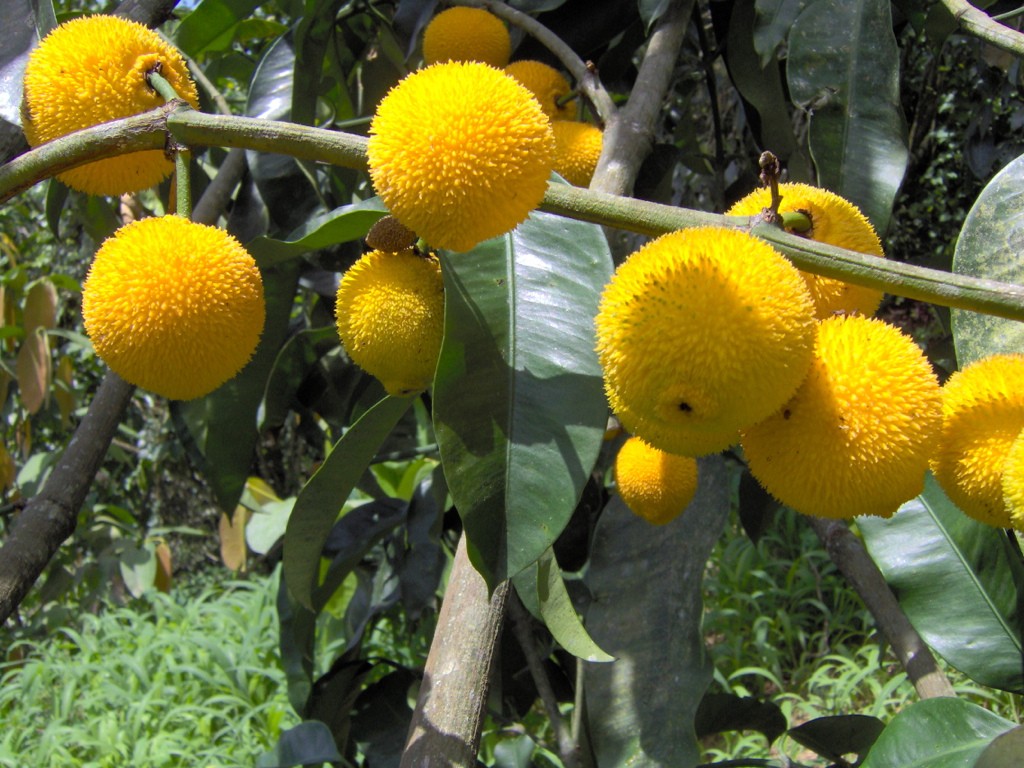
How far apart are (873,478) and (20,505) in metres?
1.06

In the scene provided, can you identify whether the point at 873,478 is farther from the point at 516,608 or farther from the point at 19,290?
the point at 19,290

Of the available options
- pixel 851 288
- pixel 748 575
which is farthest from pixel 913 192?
pixel 851 288

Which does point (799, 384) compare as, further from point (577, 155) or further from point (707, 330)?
point (577, 155)

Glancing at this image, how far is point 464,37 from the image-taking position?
4.08 ft

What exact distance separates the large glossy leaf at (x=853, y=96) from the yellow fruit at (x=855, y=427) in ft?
1.48

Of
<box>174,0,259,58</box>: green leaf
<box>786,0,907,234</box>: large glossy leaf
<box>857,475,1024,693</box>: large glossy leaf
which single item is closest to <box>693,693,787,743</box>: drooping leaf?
<box>857,475,1024,693</box>: large glossy leaf

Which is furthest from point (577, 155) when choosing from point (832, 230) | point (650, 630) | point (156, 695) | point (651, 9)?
point (156, 695)

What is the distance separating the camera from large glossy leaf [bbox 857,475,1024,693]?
0.98 meters

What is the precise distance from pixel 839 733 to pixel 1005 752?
60 cm

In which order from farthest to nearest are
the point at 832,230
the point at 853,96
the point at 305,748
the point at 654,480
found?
1. the point at 305,748
2. the point at 853,96
3. the point at 654,480
4. the point at 832,230

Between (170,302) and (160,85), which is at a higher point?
(160,85)

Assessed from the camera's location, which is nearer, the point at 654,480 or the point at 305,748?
the point at 654,480

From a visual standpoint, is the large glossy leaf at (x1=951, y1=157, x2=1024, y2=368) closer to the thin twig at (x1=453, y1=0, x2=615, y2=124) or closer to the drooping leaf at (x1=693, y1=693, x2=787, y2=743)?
the thin twig at (x1=453, y1=0, x2=615, y2=124)

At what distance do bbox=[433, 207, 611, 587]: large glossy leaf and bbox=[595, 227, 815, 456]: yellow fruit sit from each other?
156mm
